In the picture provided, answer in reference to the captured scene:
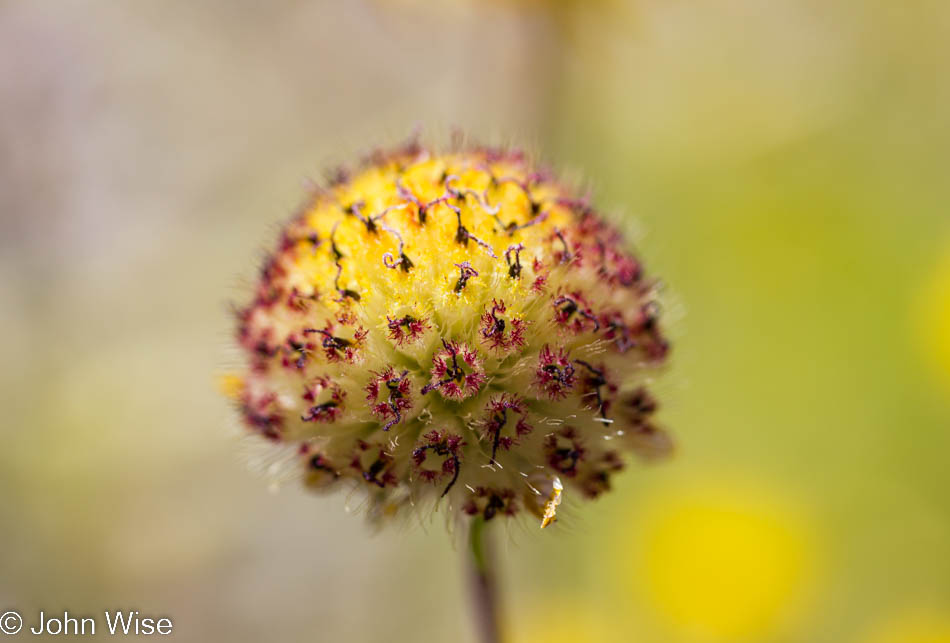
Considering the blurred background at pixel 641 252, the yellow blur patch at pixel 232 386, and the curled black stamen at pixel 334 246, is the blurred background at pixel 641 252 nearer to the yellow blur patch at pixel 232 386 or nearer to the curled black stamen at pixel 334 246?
the curled black stamen at pixel 334 246

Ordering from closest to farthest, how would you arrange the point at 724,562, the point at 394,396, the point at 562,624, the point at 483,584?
the point at 394,396 < the point at 483,584 < the point at 562,624 < the point at 724,562

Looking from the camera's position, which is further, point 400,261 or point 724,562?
point 724,562

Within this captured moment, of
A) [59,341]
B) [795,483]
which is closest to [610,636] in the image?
[795,483]

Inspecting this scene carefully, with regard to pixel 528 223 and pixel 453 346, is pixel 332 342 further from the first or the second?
pixel 528 223

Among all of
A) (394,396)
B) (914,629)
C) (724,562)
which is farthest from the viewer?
(724,562)

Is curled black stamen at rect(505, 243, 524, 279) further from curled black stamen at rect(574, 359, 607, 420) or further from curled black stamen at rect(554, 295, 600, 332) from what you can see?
curled black stamen at rect(574, 359, 607, 420)

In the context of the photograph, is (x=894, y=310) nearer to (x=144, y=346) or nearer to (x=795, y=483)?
(x=795, y=483)

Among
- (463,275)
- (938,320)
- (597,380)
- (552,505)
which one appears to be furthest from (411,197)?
(938,320)

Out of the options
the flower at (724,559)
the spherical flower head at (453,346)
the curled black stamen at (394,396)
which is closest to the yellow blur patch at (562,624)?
the flower at (724,559)
